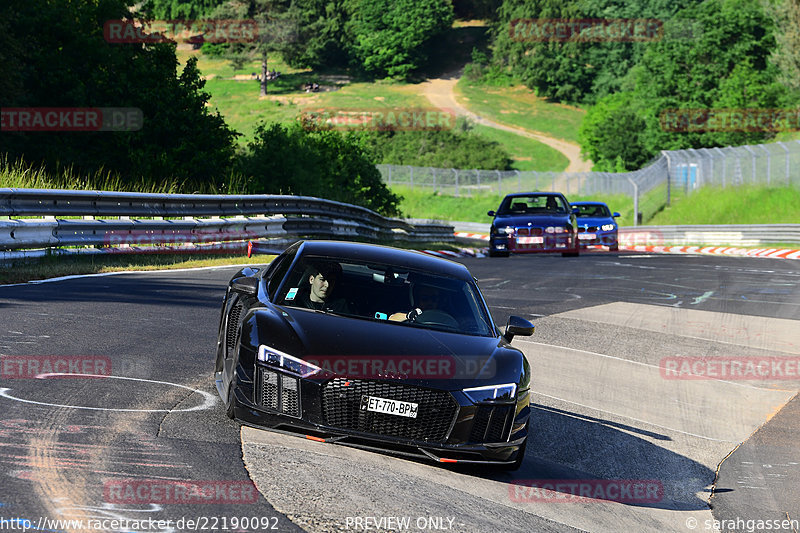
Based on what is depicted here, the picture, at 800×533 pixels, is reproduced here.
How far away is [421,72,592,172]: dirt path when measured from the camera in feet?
358

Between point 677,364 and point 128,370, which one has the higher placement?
point 128,370

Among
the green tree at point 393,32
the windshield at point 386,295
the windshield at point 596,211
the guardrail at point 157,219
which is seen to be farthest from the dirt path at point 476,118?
the windshield at point 386,295

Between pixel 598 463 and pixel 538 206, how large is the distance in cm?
1949

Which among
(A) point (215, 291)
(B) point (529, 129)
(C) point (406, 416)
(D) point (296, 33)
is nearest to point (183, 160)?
(A) point (215, 291)

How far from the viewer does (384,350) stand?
20.5ft

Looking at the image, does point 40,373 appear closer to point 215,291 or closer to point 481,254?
point 215,291

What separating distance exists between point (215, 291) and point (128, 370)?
595 cm

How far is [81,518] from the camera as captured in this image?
4387mm

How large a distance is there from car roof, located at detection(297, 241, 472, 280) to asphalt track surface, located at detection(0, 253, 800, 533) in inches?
50.6

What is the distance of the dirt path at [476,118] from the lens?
358 feet

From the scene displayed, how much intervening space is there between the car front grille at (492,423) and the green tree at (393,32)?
464 ft

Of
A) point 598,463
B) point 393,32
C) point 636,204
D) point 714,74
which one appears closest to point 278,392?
point 598,463

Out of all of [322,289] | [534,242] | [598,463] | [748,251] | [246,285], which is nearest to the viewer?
[322,289]

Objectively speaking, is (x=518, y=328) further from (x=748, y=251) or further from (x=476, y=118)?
(x=476, y=118)
